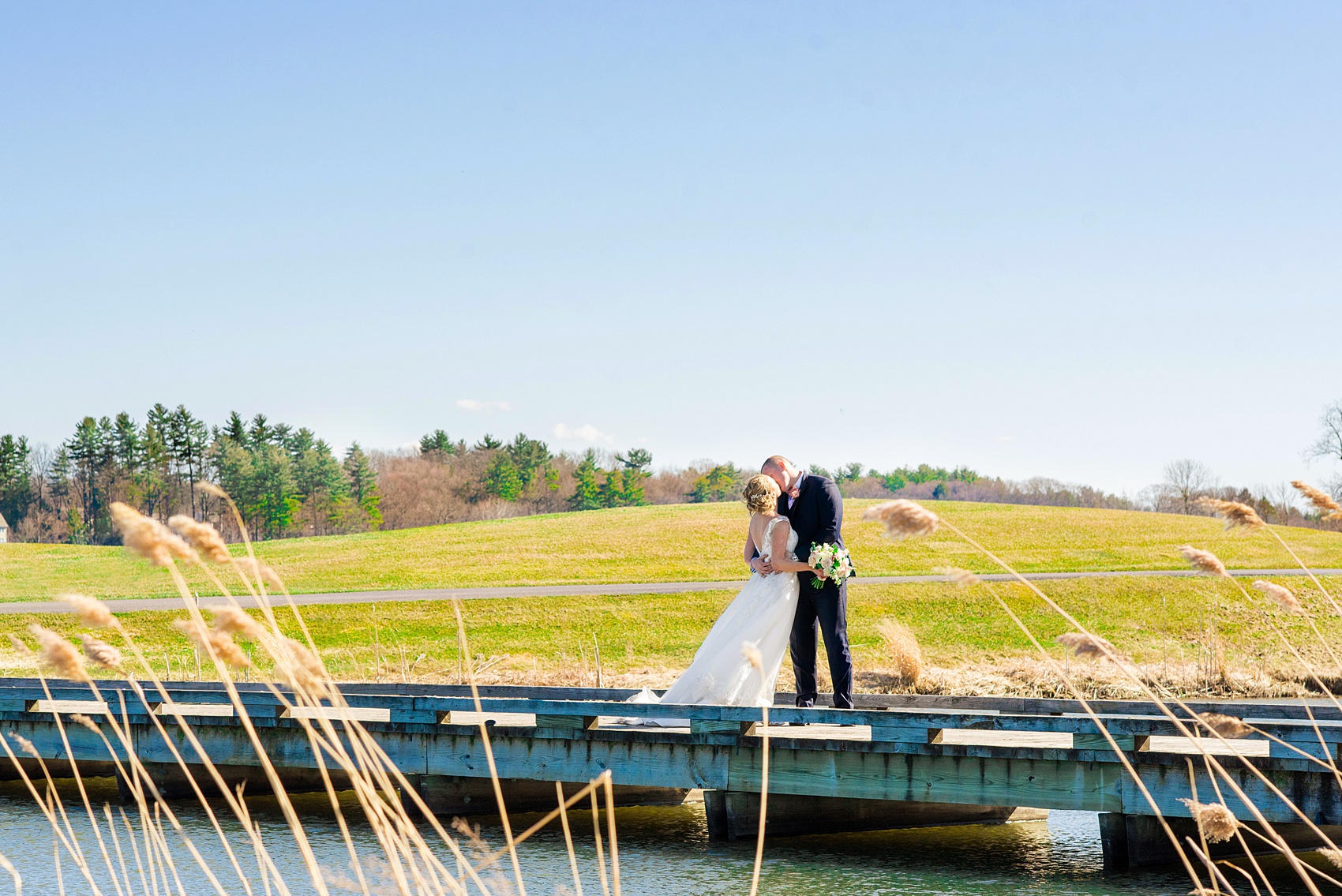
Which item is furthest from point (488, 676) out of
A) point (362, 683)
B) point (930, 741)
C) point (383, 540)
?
point (383, 540)

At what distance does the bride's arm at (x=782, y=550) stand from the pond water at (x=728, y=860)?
2.04m

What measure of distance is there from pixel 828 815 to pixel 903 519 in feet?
24.6

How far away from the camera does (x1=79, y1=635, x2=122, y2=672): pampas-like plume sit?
2.61 metres

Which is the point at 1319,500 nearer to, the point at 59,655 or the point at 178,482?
the point at 59,655

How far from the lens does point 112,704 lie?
1152 centimetres

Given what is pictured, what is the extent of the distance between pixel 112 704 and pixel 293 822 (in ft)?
32.1

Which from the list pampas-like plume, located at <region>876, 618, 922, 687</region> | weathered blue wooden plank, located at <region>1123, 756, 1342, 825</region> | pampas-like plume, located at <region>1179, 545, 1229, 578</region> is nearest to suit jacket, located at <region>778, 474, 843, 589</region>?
weathered blue wooden plank, located at <region>1123, 756, 1342, 825</region>

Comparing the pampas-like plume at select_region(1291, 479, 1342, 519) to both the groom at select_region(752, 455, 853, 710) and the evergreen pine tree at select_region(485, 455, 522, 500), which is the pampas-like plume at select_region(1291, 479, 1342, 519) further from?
the evergreen pine tree at select_region(485, 455, 522, 500)

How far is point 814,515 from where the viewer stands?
9328 mm

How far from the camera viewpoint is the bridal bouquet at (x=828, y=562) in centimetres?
916

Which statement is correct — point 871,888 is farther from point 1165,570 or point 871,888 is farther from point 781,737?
point 1165,570

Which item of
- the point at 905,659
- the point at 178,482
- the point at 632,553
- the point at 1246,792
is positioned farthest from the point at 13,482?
the point at 1246,792

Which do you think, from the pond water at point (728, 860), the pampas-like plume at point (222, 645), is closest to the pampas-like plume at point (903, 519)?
the pampas-like plume at point (222, 645)

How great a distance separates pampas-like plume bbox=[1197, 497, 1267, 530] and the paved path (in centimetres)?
2485
